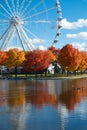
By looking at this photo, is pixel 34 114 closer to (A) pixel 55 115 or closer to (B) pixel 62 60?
→ (A) pixel 55 115

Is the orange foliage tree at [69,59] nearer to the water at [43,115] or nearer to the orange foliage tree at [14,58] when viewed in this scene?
the orange foliage tree at [14,58]

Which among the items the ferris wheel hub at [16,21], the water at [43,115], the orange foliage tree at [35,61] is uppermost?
the ferris wheel hub at [16,21]

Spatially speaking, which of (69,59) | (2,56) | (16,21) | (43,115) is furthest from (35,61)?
(43,115)

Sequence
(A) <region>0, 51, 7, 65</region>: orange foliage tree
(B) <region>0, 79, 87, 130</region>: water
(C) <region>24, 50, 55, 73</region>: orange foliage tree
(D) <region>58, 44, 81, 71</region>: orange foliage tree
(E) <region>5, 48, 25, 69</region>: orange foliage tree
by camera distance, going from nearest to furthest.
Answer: (B) <region>0, 79, 87, 130</region>: water, (C) <region>24, 50, 55, 73</region>: orange foliage tree, (E) <region>5, 48, 25, 69</region>: orange foliage tree, (D) <region>58, 44, 81, 71</region>: orange foliage tree, (A) <region>0, 51, 7, 65</region>: orange foliage tree

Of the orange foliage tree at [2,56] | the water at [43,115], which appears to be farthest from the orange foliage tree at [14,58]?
the water at [43,115]

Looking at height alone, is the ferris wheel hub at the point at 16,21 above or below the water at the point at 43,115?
above

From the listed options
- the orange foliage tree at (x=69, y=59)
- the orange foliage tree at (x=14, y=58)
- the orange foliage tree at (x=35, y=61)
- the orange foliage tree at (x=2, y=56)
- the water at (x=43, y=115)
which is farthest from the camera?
the orange foliage tree at (x=2, y=56)

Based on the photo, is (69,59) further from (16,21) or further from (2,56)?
(16,21)

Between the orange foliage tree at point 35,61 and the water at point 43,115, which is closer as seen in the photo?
the water at point 43,115

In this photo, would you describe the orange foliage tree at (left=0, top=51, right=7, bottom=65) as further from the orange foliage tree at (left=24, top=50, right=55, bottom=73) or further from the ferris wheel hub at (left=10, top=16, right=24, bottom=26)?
the ferris wheel hub at (left=10, top=16, right=24, bottom=26)

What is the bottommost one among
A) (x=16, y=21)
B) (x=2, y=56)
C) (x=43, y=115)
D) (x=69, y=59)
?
(x=43, y=115)

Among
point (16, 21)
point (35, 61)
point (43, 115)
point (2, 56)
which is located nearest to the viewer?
point (43, 115)

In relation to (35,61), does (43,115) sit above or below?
below

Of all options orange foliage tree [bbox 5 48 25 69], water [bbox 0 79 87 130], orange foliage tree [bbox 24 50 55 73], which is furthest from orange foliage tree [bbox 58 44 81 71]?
water [bbox 0 79 87 130]
